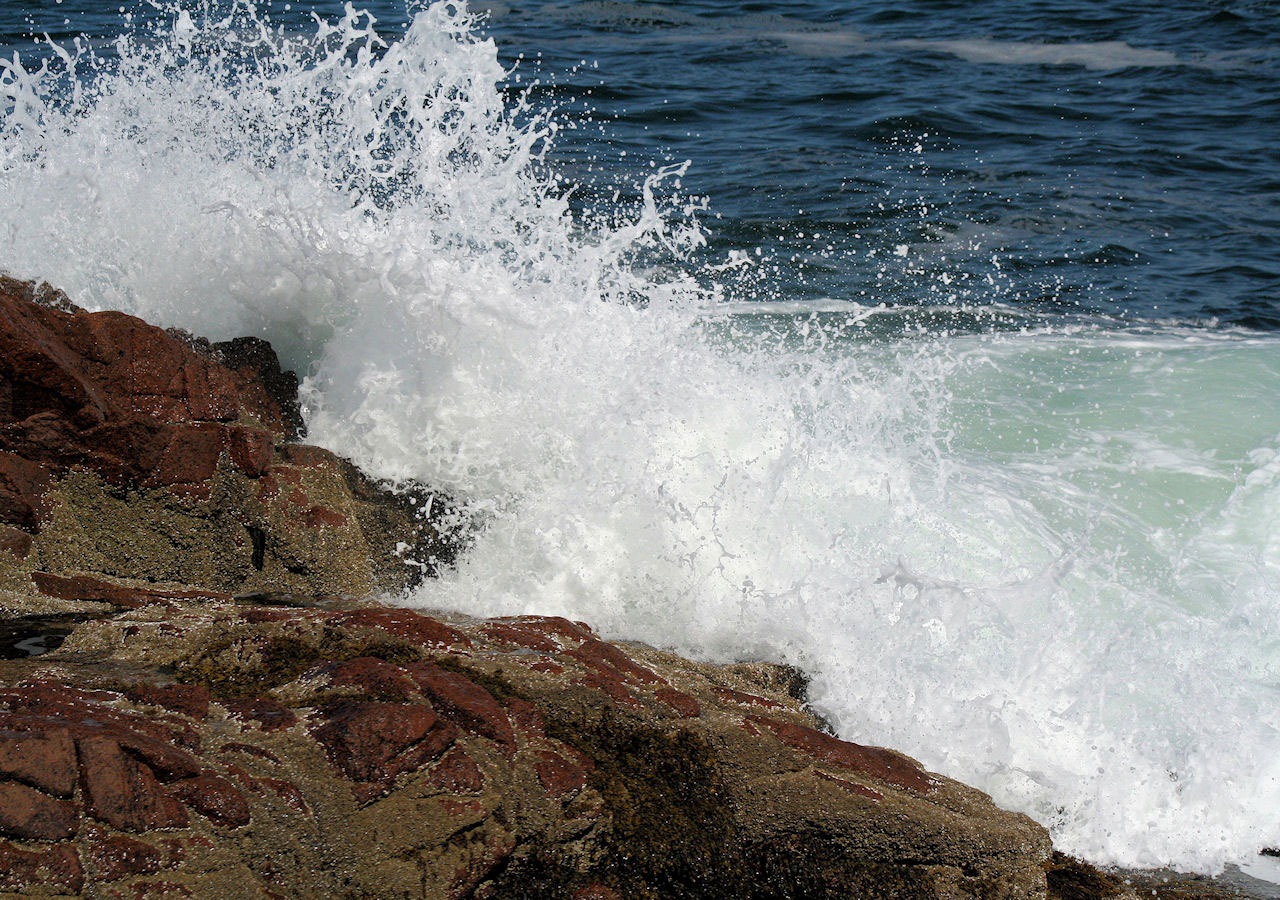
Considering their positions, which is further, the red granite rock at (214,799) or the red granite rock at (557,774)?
the red granite rock at (557,774)

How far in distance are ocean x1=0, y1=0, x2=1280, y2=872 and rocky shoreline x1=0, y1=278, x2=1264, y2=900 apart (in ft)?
1.63

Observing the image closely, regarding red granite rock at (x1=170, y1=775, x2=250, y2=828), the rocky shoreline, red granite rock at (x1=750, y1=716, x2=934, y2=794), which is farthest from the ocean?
red granite rock at (x1=170, y1=775, x2=250, y2=828)

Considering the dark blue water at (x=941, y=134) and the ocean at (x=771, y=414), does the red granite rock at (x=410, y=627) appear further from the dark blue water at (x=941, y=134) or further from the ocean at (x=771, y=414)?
the dark blue water at (x=941, y=134)

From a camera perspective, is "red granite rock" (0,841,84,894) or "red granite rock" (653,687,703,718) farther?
"red granite rock" (653,687,703,718)

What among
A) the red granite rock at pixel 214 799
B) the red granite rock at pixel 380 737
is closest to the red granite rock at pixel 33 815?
the red granite rock at pixel 214 799

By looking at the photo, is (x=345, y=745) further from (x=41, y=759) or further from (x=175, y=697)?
(x=41, y=759)

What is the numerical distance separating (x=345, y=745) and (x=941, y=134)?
967 centimetres

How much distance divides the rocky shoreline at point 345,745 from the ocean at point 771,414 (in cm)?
50

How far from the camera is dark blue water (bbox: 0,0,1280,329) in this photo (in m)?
8.05

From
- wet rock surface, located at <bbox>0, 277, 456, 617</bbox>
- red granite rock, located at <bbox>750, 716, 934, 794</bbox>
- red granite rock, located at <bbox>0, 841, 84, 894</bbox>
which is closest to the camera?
red granite rock, located at <bbox>0, 841, 84, 894</bbox>

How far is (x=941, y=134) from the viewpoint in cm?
1061

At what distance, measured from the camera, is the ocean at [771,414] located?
145 inches

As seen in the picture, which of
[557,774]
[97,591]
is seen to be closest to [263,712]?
[557,774]

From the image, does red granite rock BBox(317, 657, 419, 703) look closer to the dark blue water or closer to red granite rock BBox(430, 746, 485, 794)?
red granite rock BBox(430, 746, 485, 794)
